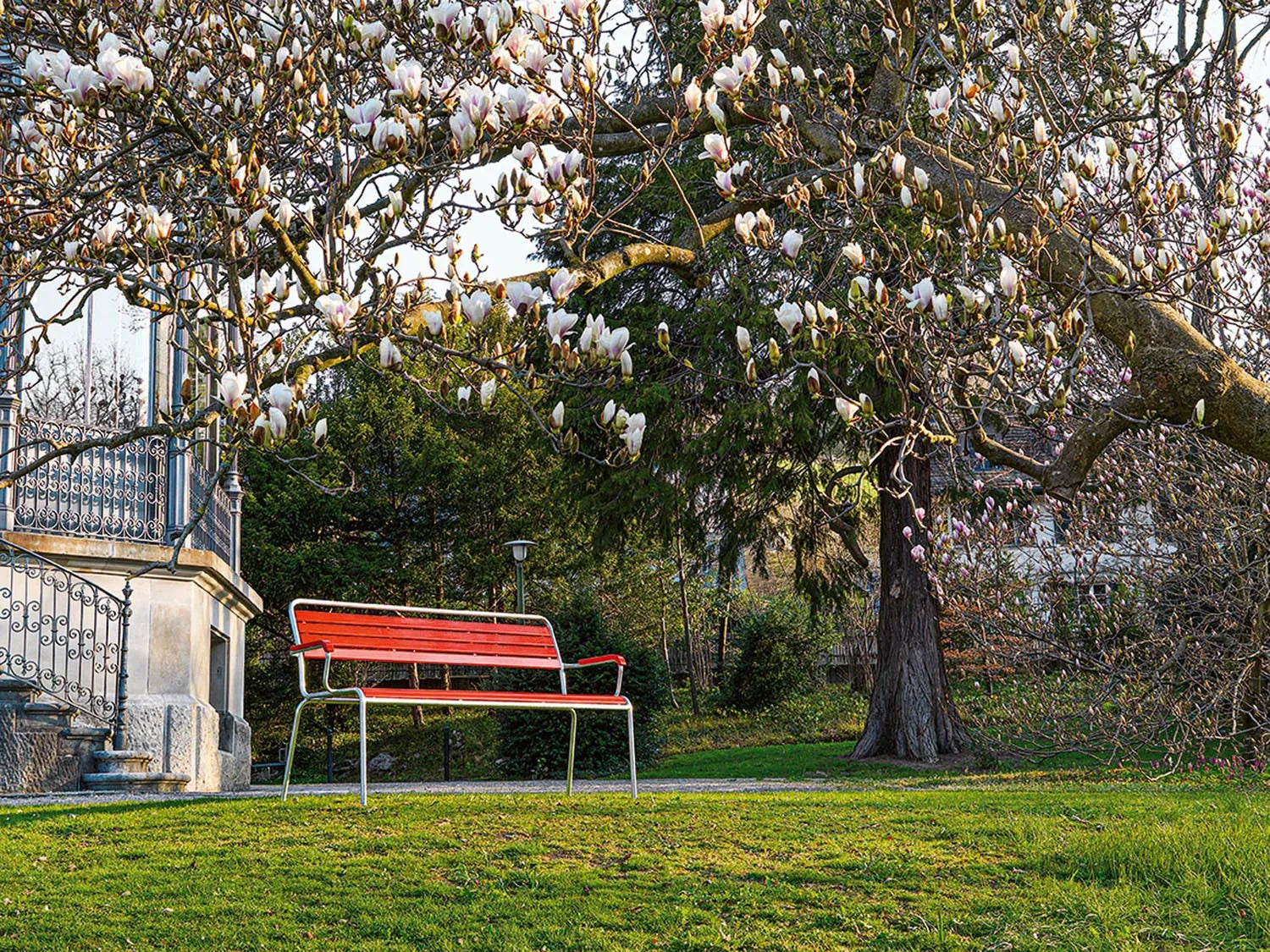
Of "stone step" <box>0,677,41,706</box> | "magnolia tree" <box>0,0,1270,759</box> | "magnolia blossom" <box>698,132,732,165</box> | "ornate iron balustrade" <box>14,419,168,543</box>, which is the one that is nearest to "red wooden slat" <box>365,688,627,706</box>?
"magnolia tree" <box>0,0,1270,759</box>

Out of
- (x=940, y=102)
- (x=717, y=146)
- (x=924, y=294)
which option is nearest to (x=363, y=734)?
(x=717, y=146)

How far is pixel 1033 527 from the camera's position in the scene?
11766 millimetres

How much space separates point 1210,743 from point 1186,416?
953cm

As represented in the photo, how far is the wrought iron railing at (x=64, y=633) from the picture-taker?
11.0 m

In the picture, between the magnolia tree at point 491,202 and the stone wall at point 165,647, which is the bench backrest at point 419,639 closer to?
the magnolia tree at point 491,202

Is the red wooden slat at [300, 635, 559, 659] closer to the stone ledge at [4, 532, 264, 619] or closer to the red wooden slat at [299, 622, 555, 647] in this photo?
the red wooden slat at [299, 622, 555, 647]

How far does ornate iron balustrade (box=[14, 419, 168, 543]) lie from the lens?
11.5 metres

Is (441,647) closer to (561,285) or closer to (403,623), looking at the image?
(403,623)

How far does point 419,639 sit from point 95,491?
5254 mm

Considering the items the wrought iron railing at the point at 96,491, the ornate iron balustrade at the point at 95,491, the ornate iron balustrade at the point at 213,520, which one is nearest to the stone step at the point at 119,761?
the wrought iron railing at the point at 96,491

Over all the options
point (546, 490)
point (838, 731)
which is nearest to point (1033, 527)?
point (838, 731)

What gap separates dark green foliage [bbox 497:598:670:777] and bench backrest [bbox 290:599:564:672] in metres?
7.93

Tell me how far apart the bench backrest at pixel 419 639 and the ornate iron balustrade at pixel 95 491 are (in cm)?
439

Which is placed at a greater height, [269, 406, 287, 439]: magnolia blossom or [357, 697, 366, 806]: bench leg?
[269, 406, 287, 439]: magnolia blossom
